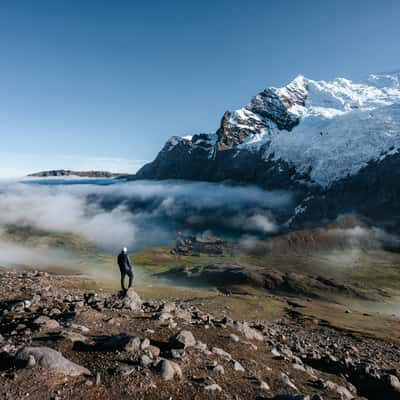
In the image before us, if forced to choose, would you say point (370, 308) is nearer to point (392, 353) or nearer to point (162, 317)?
point (392, 353)

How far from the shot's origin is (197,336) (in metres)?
24.0

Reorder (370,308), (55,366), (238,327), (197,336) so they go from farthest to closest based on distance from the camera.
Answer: (370,308) < (238,327) < (197,336) < (55,366)

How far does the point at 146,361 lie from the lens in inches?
664

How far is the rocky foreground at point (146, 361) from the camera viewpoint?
15.0 meters

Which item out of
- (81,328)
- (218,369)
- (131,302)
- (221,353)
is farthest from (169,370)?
(131,302)

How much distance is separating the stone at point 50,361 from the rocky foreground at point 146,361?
0.04 metres

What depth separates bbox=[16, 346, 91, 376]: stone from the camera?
15.3 metres

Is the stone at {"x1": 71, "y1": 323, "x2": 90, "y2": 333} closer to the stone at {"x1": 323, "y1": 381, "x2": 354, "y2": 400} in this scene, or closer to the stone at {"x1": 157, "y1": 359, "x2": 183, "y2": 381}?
the stone at {"x1": 157, "y1": 359, "x2": 183, "y2": 381}

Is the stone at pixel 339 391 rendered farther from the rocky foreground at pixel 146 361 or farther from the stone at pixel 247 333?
the stone at pixel 247 333

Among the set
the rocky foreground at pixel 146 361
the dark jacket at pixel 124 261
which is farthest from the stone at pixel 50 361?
the dark jacket at pixel 124 261

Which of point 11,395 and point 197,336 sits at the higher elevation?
point 11,395

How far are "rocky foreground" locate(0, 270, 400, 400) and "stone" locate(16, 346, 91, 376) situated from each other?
0.04 meters

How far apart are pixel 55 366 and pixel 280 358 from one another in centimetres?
1436

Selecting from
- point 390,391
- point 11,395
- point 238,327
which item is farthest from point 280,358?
point 11,395
